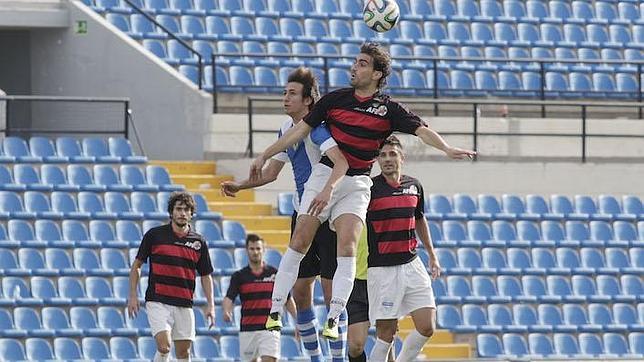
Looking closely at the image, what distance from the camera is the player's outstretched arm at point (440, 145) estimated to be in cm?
1397

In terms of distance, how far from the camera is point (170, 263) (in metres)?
17.6

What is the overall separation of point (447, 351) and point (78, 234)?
13.6 ft

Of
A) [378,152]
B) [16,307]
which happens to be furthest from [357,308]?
[16,307]

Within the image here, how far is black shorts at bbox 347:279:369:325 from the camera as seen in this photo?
15.6 m

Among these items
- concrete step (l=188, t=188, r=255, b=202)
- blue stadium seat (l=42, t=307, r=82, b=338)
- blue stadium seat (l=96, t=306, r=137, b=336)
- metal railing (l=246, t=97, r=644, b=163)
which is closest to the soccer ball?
blue stadium seat (l=96, t=306, r=137, b=336)

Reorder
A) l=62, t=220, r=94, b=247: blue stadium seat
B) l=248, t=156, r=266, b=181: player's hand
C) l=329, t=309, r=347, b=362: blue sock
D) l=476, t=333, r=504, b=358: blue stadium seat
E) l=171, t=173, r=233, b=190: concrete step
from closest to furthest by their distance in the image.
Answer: l=248, t=156, r=266, b=181: player's hand
l=329, t=309, r=347, b=362: blue sock
l=62, t=220, r=94, b=247: blue stadium seat
l=476, t=333, r=504, b=358: blue stadium seat
l=171, t=173, r=233, b=190: concrete step

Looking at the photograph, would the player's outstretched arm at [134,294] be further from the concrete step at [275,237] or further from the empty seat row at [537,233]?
the empty seat row at [537,233]

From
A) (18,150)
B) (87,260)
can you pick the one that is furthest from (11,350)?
(18,150)

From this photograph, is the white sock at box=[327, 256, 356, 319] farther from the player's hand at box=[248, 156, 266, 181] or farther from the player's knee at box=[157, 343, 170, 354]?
the player's knee at box=[157, 343, 170, 354]

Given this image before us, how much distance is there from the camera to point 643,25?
29.7 meters

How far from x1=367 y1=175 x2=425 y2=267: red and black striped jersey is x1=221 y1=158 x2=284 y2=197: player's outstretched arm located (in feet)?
2.86

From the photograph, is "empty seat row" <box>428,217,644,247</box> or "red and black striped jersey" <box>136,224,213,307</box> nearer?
"red and black striped jersey" <box>136,224,213,307</box>

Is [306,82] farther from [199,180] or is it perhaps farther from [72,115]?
[72,115]

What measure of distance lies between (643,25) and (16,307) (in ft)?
39.8
